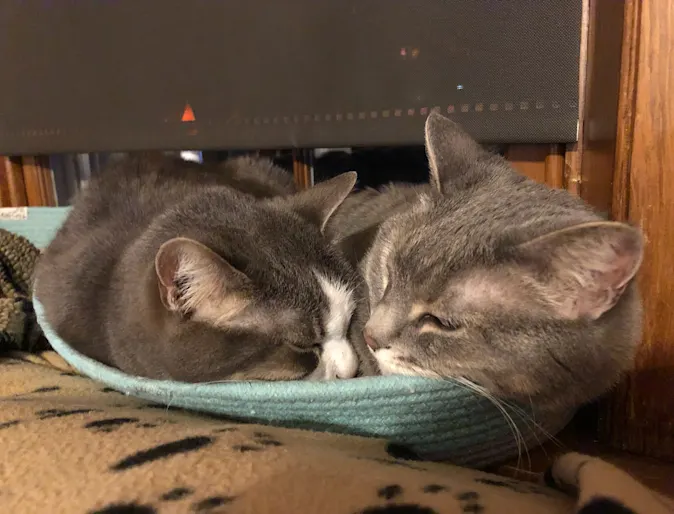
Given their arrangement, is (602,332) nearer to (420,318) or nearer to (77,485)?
(420,318)

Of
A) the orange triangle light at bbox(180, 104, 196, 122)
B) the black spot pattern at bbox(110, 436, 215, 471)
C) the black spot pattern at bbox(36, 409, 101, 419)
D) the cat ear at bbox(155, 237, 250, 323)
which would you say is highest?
the orange triangle light at bbox(180, 104, 196, 122)

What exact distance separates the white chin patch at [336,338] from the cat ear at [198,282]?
0.52ft

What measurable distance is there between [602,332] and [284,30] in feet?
4.05

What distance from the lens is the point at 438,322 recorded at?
81cm

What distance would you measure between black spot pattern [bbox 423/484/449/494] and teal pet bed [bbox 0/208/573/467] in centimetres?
17

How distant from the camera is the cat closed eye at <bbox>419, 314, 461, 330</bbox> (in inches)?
31.0

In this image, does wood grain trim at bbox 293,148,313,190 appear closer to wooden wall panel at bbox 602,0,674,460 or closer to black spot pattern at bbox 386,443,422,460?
wooden wall panel at bbox 602,0,674,460

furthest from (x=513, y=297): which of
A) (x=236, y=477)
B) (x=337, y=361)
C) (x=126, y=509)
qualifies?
(x=126, y=509)

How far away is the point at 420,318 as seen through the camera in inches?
32.7

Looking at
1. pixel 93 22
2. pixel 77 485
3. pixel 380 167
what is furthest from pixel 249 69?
pixel 77 485

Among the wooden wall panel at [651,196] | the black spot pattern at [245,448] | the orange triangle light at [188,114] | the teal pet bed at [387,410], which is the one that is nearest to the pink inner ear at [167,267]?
the teal pet bed at [387,410]

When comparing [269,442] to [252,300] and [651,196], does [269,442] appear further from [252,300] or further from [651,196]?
[651,196]

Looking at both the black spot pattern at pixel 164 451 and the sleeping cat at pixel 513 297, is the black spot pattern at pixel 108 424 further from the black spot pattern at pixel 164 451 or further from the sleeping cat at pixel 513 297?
the sleeping cat at pixel 513 297

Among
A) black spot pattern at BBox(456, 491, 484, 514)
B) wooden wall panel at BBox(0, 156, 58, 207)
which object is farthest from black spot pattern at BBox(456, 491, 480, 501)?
wooden wall panel at BBox(0, 156, 58, 207)
